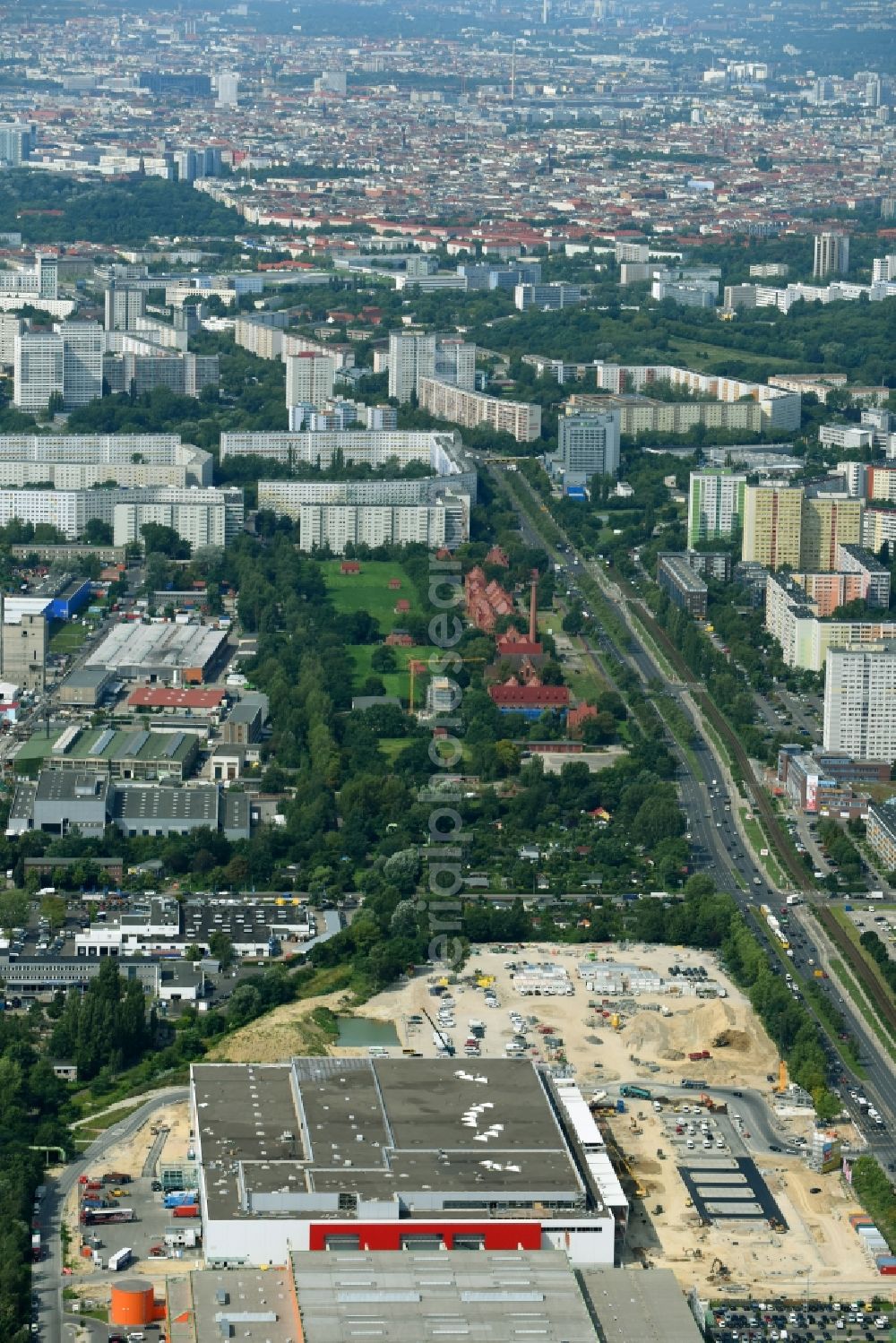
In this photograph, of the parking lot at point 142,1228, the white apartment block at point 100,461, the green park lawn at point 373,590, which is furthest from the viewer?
the white apartment block at point 100,461

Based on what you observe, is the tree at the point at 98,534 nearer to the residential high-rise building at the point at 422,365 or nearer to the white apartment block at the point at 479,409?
the white apartment block at the point at 479,409

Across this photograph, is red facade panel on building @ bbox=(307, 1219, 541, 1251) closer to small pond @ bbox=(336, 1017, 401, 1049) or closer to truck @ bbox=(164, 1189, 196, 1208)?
truck @ bbox=(164, 1189, 196, 1208)

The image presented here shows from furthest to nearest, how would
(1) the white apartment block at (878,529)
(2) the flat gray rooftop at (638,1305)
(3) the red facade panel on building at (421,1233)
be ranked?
(1) the white apartment block at (878,529) < (3) the red facade panel on building at (421,1233) < (2) the flat gray rooftop at (638,1305)

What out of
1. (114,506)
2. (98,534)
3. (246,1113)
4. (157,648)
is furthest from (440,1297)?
(114,506)

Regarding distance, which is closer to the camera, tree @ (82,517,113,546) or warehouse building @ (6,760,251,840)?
warehouse building @ (6,760,251,840)

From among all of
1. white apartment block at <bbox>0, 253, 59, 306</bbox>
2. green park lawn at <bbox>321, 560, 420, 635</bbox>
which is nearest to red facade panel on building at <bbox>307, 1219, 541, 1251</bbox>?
green park lawn at <bbox>321, 560, 420, 635</bbox>

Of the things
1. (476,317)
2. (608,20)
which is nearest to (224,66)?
(608,20)

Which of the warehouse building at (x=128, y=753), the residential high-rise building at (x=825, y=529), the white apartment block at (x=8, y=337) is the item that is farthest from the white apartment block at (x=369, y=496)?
the white apartment block at (x=8, y=337)
